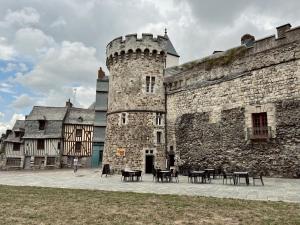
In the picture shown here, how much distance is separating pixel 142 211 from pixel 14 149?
80.5ft

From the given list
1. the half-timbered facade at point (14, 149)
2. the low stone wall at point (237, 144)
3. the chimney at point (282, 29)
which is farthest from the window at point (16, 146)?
the chimney at point (282, 29)

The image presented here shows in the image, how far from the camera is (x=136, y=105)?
16.0 m

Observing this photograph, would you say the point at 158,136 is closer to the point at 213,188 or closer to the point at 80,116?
the point at 213,188

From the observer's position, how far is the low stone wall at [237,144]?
432 inches

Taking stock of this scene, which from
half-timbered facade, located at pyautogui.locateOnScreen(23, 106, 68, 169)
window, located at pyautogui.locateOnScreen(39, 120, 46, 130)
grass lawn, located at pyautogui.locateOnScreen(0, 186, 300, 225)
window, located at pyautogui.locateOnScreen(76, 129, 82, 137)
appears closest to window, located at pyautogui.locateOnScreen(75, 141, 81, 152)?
window, located at pyautogui.locateOnScreen(76, 129, 82, 137)

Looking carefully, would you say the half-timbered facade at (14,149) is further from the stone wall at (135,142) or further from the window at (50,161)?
the stone wall at (135,142)

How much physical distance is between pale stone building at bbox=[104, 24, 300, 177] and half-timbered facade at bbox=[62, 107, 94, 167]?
10.6 metres

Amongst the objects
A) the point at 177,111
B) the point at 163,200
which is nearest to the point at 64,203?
the point at 163,200

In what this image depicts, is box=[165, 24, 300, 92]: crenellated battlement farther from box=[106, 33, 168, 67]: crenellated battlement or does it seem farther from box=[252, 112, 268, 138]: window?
box=[252, 112, 268, 138]: window

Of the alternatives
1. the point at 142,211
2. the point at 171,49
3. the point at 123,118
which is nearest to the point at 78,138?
the point at 123,118

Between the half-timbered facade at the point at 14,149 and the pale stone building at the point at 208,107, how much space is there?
44.2 ft

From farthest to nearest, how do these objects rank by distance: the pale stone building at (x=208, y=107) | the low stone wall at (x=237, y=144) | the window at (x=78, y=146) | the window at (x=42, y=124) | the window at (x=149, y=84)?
the window at (x=42, y=124) < the window at (x=78, y=146) < the window at (x=149, y=84) < the pale stone building at (x=208, y=107) < the low stone wall at (x=237, y=144)

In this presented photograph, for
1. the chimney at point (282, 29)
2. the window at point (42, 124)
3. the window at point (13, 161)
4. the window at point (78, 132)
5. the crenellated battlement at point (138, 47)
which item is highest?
the crenellated battlement at point (138, 47)

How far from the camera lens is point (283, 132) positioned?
11.2m
